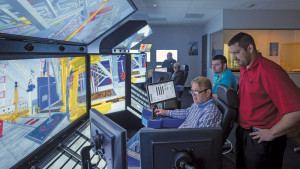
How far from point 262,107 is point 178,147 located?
3.38ft

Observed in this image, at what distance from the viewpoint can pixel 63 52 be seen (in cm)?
157

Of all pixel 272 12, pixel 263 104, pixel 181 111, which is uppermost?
pixel 272 12

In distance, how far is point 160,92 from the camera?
2.96 m

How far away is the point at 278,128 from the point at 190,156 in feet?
3.02

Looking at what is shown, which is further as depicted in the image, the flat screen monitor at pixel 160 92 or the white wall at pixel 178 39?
the white wall at pixel 178 39

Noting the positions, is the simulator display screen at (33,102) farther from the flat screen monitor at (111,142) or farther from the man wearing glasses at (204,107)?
the man wearing glasses at (204,107)

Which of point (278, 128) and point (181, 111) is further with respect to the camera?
point (181, 111)

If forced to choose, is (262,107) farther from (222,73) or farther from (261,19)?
(261,19)

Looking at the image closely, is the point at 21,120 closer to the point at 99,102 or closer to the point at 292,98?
the point at 99,102

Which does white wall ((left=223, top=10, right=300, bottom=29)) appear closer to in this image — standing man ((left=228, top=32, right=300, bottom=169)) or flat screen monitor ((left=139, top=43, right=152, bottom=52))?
flat screen monitor ((left=139, top=43, right=152, bottom=52))

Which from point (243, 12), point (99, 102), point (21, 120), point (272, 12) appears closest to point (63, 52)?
point (21, 120)

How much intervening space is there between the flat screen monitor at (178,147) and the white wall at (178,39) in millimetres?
8946

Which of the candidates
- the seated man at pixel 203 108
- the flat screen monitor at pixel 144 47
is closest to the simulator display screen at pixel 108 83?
the seated man at pixel 203 108

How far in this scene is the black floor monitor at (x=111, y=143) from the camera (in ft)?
2.89
